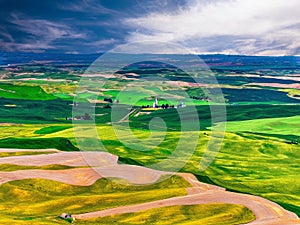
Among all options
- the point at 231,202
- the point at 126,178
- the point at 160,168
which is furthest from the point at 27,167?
the point at 231,202

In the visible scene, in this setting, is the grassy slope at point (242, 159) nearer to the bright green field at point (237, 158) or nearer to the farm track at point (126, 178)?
the bright green field at point (237, 158)

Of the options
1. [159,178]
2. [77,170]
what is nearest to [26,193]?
[77,170]

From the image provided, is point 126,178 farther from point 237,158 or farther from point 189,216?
point 237,158

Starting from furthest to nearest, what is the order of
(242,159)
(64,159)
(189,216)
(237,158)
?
(237,158)
(242,159)
(64,159)
(189,216)

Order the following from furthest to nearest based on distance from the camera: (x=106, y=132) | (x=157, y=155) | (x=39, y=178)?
Result: (x=106, y=132)
(x=157, y=155)
(x=39, y=178)

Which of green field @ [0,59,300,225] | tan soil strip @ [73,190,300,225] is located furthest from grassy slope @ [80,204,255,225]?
tan soil strip @ [73,190,300,225]

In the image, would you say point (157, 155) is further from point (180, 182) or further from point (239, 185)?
point (180, 182)

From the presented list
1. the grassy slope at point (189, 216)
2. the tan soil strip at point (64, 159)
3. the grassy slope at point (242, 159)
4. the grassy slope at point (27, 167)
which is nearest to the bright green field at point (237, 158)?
the grassy slope at point (242, 159)
